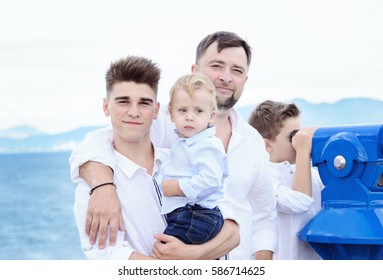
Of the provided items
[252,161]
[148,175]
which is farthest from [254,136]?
[148,175]

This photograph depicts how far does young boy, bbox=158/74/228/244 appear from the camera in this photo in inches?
76.7

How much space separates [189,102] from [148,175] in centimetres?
27

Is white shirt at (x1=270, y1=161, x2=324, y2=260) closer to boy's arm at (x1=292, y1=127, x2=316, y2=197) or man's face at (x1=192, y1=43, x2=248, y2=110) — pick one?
boy's arm at (x1=292, y1=127, x2=316, y2=197)

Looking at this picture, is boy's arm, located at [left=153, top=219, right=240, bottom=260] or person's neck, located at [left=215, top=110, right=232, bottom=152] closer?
boy's arm, located at [left=153, top=219, right=240, bottom=260]

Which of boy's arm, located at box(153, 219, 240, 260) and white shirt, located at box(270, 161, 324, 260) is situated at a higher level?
boy's arm, located at box(153, 219, 240, 260)

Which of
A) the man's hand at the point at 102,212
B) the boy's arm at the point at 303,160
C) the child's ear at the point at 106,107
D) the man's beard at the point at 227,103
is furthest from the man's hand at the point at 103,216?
the boy's arm at the point at 303,160

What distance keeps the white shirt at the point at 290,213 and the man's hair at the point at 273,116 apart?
0.16 meters

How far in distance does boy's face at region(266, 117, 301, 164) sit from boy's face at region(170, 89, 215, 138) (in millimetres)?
939

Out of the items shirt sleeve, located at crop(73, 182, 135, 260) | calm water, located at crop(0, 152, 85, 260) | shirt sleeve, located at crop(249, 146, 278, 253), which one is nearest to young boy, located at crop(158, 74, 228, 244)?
shirt sleeve, located at crop(73, 182, 135, 260)

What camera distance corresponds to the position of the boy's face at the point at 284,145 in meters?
2.88

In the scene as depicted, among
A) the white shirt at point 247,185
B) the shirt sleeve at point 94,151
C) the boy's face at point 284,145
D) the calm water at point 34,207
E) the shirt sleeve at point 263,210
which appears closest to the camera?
the shirt sleeve at point 94,151

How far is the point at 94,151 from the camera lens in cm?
208

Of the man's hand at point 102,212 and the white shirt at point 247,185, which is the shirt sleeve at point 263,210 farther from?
the man's hand at point 102,212

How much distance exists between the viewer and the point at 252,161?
2.60 metres
